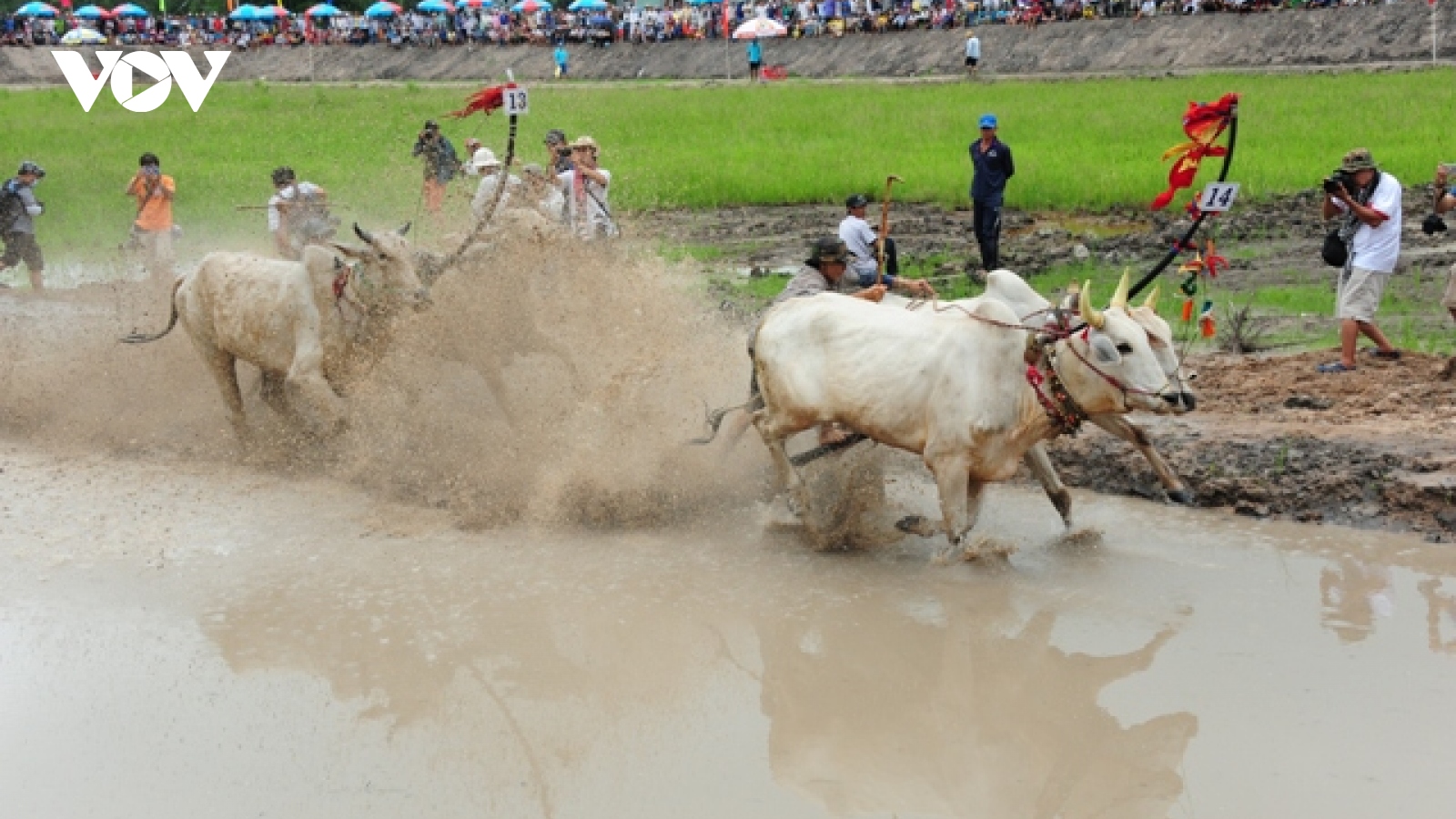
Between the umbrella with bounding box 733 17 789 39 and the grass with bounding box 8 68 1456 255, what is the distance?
6653 millimetres

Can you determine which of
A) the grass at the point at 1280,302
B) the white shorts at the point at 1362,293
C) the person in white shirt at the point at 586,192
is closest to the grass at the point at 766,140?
the person in white shirt at the point at 586,192

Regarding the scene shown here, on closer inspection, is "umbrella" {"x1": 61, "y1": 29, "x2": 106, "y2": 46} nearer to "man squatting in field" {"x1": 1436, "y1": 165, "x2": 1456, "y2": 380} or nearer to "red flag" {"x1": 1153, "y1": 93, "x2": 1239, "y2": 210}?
"man squatting in field" {"x1": 1436, "y1": 165, "x2": 1456, "y2": 380}

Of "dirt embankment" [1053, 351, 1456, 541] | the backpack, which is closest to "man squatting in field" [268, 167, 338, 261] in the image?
the backpack

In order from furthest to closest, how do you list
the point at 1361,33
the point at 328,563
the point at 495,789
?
the point at 1361,33 < the point at 328,563 < the point at 495,789

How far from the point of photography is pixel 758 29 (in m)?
47.3

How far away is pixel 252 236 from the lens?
2016 centimetres

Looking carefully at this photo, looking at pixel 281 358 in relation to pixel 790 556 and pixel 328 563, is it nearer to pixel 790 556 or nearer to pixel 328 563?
pixel 328 563

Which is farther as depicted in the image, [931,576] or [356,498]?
[356,498]

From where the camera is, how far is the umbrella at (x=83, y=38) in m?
55.2

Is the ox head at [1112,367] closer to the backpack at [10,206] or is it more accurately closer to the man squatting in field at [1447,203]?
the man squatting in field at [1447,203]

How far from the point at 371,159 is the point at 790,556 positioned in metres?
20.5

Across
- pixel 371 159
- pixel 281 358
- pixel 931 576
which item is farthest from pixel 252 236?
pixel 931 576

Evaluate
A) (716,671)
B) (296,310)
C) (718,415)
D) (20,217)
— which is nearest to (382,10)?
(20,217)

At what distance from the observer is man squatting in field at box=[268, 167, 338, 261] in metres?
12.7
